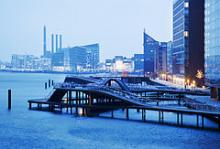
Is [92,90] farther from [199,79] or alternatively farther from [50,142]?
[199,79]

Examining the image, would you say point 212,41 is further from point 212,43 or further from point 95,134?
point 95,134

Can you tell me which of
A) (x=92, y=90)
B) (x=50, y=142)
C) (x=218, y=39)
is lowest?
(x=50, y=142)

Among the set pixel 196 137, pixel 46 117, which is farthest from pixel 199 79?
pixel 196 137

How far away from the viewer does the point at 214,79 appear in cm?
11325

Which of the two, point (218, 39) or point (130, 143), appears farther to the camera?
point (218, 39)

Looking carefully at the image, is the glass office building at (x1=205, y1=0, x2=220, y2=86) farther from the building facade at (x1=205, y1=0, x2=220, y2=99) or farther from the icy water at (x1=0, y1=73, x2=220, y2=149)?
the icy water at (x1=0, y1=73, x2=220, y2=149)

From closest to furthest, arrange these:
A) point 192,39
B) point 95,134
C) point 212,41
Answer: point 95,134, point 212,41, point 192,39

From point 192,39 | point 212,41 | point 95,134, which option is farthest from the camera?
point 192,39

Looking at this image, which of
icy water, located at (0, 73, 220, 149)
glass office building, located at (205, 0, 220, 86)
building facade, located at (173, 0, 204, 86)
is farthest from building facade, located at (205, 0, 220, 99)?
building facade, located at (173, 0, 204, 86)

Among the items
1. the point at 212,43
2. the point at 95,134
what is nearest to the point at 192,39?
the point at 212,43

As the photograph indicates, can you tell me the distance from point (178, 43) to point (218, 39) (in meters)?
74.8

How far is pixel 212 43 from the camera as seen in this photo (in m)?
119

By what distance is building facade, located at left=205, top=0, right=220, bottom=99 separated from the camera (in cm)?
11281

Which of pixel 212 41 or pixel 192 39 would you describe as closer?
pixel 212 41
